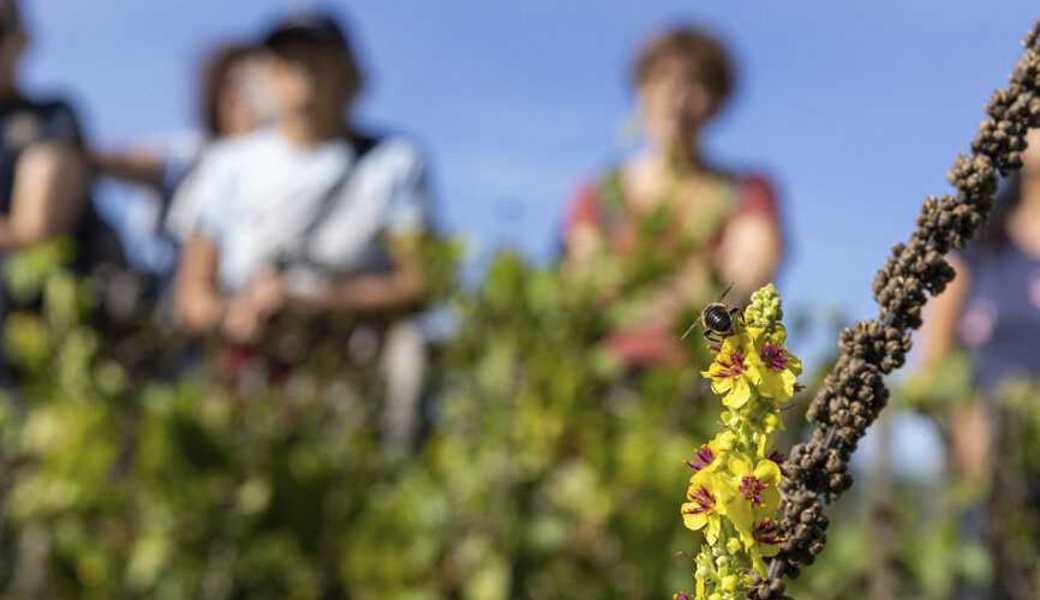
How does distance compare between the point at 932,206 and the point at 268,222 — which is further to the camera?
the point at 268,222

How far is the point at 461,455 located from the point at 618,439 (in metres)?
0.37

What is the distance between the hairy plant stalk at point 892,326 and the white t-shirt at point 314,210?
3.29m

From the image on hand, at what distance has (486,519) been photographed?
3746 mm

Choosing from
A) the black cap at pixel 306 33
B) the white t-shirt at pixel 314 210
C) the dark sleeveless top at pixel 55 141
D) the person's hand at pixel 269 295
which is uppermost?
the black cap at pixel 306 33

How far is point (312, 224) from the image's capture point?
13.9 feet

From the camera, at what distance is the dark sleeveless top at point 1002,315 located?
13.3ft

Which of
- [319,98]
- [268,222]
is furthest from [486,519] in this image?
[319,98]

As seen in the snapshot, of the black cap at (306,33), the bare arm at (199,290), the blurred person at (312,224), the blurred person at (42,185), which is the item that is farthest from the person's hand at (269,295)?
the black cap at (306,33)

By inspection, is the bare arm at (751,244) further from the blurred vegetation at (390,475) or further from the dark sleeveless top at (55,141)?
the dark sleeveless top at (55,141)

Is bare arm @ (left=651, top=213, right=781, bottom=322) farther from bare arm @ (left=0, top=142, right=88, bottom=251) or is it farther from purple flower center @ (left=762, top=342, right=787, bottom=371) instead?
purple flower center @ (left=762, top=342, right=787, bottom=371)

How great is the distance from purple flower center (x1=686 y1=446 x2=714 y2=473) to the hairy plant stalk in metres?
0.04

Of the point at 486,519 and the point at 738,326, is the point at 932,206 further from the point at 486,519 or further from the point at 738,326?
the point at 486,519

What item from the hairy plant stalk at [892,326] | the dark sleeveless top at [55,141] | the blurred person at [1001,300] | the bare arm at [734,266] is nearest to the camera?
the hairy plant stalk at [892,326]

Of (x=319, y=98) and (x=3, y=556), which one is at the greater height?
(x=319, y=98)
